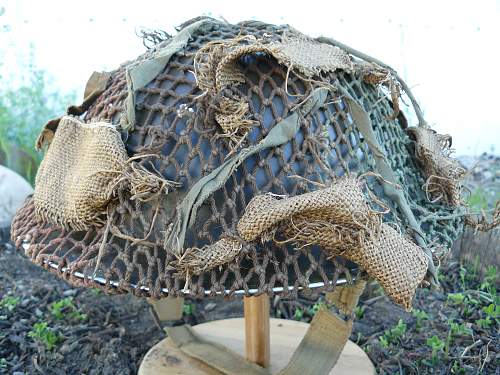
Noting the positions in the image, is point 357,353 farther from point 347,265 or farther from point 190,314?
point 347,265

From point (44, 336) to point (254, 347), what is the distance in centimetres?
69

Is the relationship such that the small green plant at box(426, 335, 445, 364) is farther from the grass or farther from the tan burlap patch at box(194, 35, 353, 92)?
the grass

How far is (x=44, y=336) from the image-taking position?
6.04 feet

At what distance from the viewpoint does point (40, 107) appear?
3119mm

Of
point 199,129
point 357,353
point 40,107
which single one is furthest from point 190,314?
point 40,107

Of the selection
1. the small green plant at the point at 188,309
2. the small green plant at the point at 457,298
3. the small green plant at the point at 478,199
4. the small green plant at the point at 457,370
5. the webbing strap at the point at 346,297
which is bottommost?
the small green plant at the point at 188,309

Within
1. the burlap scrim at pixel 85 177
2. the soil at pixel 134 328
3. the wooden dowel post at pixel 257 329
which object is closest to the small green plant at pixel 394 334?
the soil at pixel 134 328

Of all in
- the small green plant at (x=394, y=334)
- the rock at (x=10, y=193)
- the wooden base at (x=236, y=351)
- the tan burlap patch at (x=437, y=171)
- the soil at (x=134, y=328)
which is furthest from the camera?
the rock at (x=10, y=193)

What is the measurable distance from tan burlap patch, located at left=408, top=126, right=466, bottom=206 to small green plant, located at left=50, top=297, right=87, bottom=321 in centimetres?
127

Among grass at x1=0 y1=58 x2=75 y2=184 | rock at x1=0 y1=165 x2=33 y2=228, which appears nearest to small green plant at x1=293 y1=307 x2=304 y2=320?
rock at x1=0 y1=165 x2=33 y2=228

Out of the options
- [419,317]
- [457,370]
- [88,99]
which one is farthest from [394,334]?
[88,99]

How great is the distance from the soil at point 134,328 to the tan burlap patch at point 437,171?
0.67m

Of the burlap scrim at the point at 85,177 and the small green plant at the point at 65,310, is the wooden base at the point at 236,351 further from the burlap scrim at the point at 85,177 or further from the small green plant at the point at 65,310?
the burlap scrim at the point at 85,177

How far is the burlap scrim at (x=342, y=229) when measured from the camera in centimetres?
91
